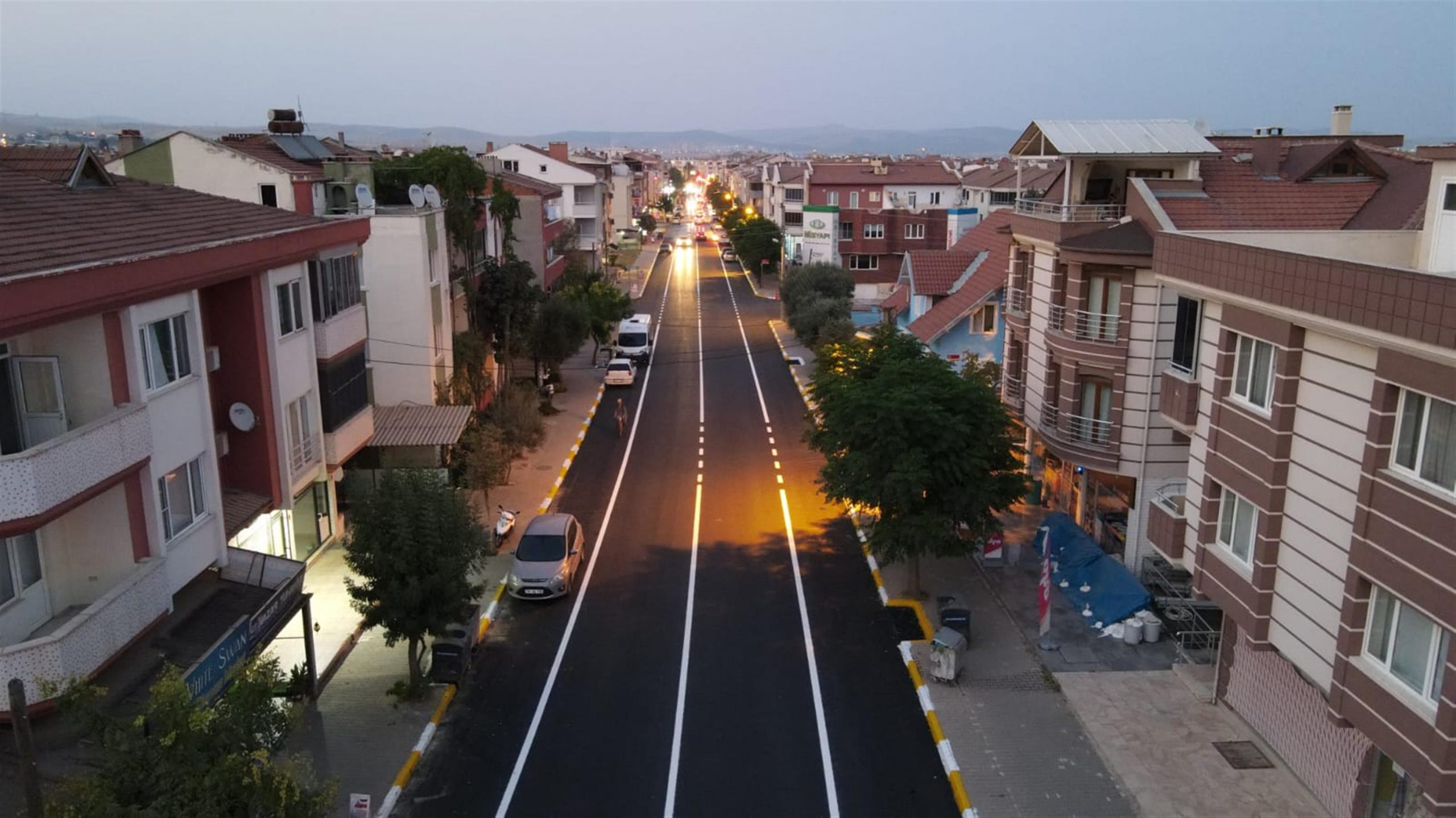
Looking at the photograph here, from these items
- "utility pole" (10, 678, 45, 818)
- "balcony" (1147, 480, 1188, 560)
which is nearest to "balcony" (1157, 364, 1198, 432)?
"balcony" (1147, 480, 1188, 560)

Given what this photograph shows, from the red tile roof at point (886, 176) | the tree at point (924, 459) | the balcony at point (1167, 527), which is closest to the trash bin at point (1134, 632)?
the balcony at point (1167, 527)

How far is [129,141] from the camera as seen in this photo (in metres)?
33.4

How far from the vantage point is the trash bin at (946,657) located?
61.8ft

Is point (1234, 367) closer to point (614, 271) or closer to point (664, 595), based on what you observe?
point (664, 595)

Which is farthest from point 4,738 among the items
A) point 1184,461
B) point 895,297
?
point 895,297

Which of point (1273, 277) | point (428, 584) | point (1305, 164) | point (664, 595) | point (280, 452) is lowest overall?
point (664, 595)

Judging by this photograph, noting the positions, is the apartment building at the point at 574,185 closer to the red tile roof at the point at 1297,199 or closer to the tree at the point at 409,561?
the red tile roof at the point at 1297,199

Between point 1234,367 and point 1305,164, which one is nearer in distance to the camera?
point 1234,367

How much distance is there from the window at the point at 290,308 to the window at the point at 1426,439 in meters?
18.6

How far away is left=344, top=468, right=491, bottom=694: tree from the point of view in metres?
17.2

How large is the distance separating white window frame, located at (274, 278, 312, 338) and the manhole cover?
18.7 meters

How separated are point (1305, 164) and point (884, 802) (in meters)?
19.2

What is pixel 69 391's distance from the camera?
45.8 ft

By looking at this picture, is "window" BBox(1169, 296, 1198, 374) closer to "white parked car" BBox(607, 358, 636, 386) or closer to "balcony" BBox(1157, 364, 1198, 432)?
"balcony" BBox(1157, 364, 1198, 432)
